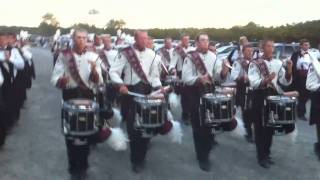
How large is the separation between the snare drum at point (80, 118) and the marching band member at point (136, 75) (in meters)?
0.96

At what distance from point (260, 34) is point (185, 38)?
32.8 m

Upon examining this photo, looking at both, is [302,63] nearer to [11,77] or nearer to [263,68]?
[263,68]

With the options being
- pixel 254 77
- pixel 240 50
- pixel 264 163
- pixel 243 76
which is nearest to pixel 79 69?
pixel 254 77

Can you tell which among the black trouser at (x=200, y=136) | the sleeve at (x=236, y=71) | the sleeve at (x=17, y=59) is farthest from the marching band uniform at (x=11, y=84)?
the sleeve at (x=236, y=71)

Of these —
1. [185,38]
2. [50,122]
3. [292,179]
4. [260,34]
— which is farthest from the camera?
[260,34]

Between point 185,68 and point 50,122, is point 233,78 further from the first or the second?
point 50,122

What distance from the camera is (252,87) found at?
9.41 metres

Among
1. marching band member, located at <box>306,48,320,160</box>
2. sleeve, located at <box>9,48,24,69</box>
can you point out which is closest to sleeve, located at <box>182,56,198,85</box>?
marching band member, located at <box>306,48,320,160</box>

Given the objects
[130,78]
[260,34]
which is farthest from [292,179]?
[260,34]

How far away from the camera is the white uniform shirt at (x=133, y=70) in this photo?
8.59 m

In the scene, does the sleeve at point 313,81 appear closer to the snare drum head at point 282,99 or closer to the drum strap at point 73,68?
the snare drum head at point 282,99

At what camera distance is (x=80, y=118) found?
294 inches

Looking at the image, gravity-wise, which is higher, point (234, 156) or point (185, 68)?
point (185, 68)

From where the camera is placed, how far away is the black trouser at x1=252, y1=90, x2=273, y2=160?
9188 mm
